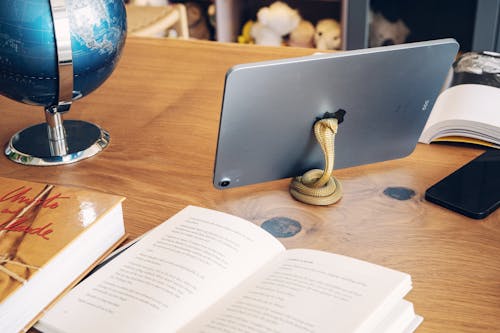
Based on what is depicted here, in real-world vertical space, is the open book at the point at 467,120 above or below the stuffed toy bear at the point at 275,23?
above

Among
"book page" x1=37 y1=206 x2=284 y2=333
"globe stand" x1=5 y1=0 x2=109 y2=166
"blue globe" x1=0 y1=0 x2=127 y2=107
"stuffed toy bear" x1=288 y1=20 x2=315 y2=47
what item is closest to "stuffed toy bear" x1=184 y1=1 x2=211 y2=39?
"stuffed toy bear" x1=288 y1=20 x2=315 y2=47

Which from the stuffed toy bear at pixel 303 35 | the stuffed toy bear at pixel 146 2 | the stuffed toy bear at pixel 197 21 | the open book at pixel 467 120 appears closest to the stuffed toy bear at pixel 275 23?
the stuffed toy bear at pixel 303 35

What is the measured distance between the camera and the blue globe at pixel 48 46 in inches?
34.2

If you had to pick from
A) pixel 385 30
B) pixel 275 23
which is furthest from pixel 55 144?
pixel 385 30

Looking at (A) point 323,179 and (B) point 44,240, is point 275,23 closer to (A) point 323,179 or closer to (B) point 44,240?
(A) point 323,179

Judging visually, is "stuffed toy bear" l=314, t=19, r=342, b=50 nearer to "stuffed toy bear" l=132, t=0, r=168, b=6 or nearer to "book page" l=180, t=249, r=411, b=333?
"stuffed toy bear" l=132, t=0, r=168, b=6

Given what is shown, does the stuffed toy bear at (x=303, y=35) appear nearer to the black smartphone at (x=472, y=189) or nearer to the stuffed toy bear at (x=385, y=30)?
the stuffed toy bear at (x=385, y=30)

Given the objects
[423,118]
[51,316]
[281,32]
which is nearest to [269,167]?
[423,118]

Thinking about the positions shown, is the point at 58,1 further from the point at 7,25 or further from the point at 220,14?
the point at 220,14

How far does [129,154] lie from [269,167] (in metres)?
0.27

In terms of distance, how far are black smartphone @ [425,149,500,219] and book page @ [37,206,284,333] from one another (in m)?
0.26

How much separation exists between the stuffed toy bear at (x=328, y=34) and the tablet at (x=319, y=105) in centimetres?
184

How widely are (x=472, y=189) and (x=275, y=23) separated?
1978 mm

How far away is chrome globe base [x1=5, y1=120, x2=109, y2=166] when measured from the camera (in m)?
1.03
